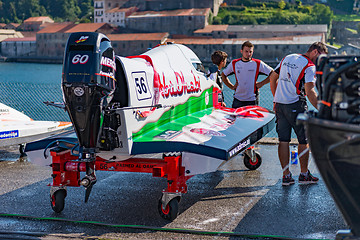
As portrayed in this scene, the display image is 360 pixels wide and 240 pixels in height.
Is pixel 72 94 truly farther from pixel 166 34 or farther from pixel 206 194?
pixel 166 34

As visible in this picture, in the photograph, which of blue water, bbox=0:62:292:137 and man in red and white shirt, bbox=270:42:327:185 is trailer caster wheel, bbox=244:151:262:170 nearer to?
man in red and white shirt, bbox=270:42:327:185

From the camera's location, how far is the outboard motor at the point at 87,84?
4699 millimetres

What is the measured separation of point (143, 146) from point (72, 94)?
35.0 inches

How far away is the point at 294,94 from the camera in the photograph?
21.0ft

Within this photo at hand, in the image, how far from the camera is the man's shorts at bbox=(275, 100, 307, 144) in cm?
642

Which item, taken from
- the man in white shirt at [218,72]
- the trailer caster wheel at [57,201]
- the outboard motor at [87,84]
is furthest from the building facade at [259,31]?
the outboard motor at [87,84]

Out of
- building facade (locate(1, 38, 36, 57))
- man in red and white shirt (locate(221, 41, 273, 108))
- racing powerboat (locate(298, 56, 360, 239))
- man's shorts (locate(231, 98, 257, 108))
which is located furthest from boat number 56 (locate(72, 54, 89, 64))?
building facade (locate(1, 38, 36, 57))

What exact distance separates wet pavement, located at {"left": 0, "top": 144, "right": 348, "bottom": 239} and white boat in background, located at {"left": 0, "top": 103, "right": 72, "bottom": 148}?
920 millimetres

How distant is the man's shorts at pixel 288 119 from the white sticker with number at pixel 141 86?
2.01 metres

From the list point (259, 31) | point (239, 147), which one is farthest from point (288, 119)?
point (259, 31)

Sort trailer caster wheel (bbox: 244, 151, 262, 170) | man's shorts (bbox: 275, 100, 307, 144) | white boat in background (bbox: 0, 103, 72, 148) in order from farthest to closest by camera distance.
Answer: white boat in background (bbox: 0, 103, 72, 148)
trailer caster wheel (bbox: 244, 151, 262, 170)
man's shorts (bbox: 275, 100, 307, 144)

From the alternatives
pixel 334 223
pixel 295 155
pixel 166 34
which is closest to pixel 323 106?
pixel 334 223

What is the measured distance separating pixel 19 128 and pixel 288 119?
15.0 feet

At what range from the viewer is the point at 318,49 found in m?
6.21
